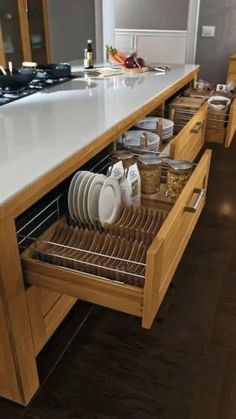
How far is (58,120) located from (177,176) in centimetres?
47

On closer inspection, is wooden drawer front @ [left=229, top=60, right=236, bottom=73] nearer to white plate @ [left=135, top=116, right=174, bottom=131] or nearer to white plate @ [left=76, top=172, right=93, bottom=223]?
white plate @ [left=135, top=116, right=174, bottom=131]

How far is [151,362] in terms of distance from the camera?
4.55 ft

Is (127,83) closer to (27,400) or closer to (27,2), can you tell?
(27,400)

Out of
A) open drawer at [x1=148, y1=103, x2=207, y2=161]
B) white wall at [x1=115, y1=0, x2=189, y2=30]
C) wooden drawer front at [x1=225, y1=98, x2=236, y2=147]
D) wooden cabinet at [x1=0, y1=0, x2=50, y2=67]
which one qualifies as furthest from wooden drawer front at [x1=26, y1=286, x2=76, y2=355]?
white wall at [x1=115, y1=0, x2=189, y2=30]

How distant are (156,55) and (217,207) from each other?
2.97 m

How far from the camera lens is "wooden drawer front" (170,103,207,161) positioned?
65.1 inches

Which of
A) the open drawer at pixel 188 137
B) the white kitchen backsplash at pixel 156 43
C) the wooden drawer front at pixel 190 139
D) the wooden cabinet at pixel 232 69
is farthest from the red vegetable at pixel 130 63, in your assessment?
the white kitchen backsplash at pixel 156 43

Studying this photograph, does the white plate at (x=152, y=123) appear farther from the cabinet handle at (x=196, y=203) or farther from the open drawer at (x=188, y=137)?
the cabinet handle at (x=196, y=203)

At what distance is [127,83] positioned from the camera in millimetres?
2061

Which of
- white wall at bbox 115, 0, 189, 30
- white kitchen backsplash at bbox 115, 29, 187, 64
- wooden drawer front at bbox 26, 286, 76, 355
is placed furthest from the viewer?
white wall at bbox 115, 0, 189, 30

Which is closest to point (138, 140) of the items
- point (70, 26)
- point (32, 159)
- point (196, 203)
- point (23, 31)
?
point (196, 203)

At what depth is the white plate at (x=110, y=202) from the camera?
4.04 feet

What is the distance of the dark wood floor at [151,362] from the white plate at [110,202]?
0.51m

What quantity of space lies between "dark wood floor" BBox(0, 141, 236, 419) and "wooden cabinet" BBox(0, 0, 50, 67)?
259 cm
